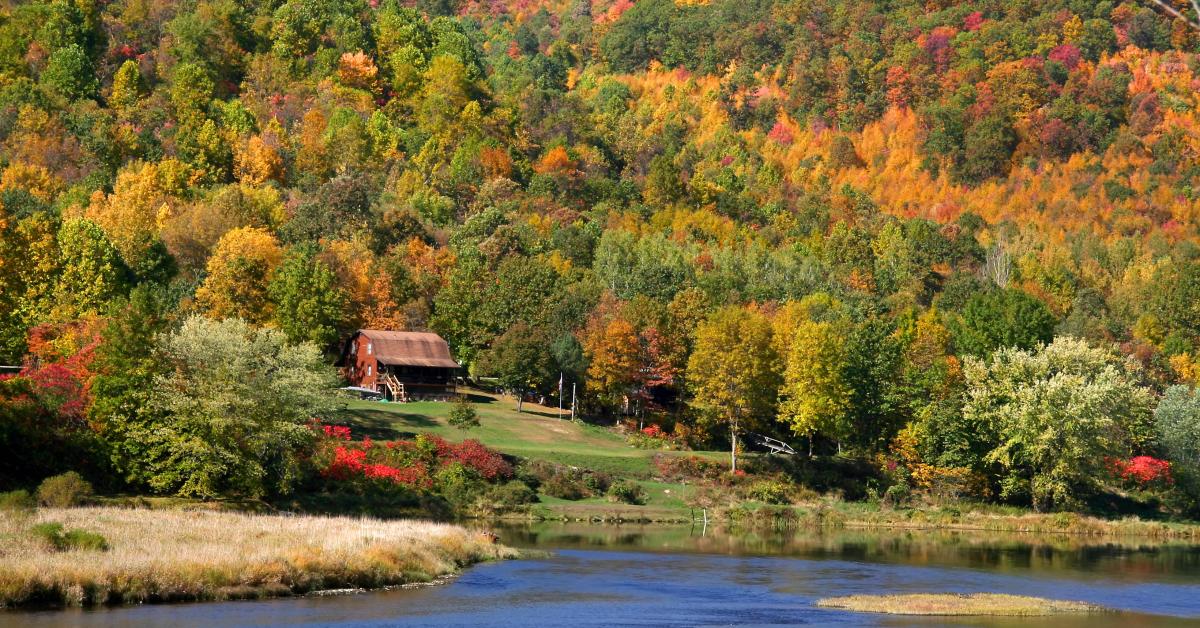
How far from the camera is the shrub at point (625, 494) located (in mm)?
93750

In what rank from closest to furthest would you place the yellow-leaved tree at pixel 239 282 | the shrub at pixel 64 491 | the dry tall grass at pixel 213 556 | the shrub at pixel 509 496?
the dry tall grass at pixel 213 556 → the shrub at pixel 64 491 → the shrub at pixel 509 496 → the yellow-leaved tree at pixel 239 282

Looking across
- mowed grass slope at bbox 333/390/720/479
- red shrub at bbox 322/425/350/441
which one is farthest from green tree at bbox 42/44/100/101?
red shrub at bbox 322/425/350/441

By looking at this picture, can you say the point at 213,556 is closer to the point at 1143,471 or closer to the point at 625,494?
the point at 625,494

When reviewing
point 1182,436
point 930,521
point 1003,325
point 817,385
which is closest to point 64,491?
point 930,521

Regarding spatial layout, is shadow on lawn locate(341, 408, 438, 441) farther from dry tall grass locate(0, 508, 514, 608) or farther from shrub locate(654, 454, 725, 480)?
dry tall grass locate(0, 508, 514, 608)

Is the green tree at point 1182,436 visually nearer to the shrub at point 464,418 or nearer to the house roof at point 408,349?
the shrub at point 464,418

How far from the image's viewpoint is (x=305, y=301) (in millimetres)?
113188

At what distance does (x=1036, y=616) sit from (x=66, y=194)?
112113 mm

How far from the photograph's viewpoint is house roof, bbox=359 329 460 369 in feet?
378

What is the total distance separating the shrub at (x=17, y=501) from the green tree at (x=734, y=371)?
168 ft

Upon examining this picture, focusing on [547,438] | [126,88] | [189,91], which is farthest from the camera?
[126,88]

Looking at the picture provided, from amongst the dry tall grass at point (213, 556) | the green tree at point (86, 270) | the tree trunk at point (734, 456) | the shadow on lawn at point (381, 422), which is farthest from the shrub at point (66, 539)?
the tree trunk at point (734, 456)

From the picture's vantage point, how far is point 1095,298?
6127 inches

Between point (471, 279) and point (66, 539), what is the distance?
8073cm
